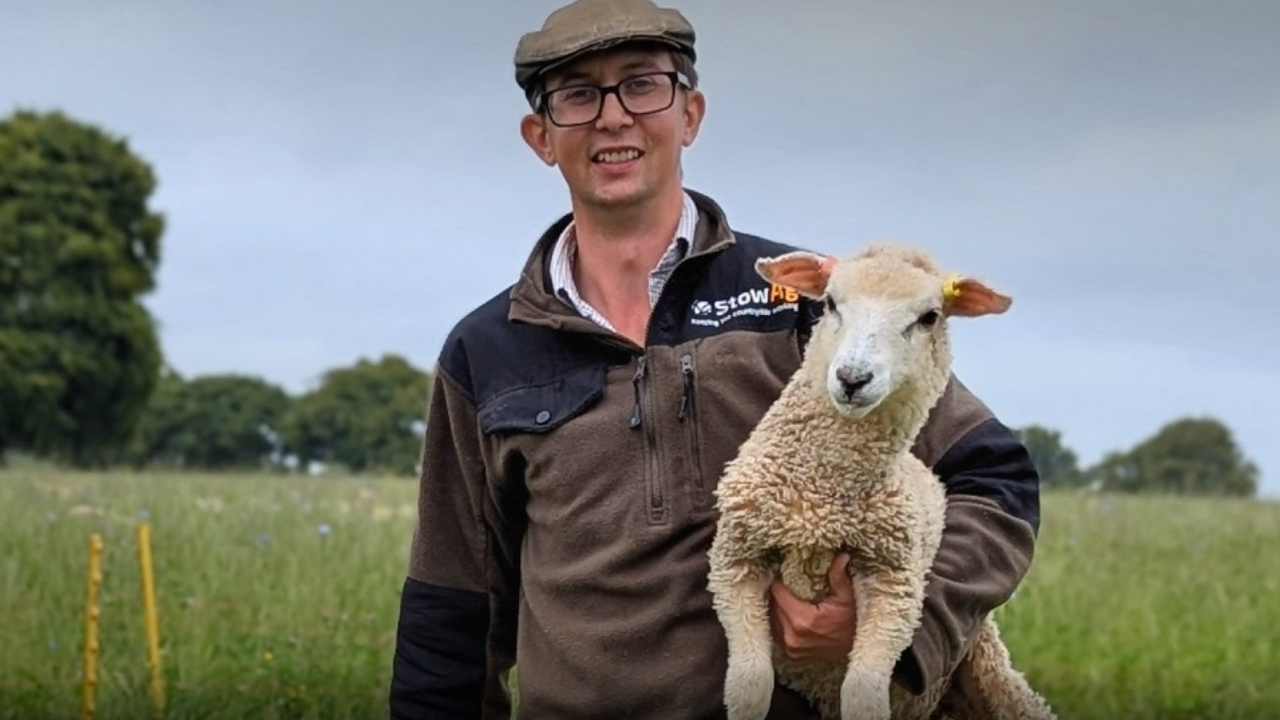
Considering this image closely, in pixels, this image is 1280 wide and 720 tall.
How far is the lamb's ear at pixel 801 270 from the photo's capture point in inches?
136

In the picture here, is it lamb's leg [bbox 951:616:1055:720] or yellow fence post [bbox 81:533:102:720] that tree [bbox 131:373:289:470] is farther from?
lamb's leg [bbox 951:616:1055:720]

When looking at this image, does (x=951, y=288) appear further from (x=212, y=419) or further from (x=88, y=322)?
(x=88, y=322)

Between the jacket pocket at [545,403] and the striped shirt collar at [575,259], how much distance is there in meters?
0.12

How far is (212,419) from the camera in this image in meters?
49.7

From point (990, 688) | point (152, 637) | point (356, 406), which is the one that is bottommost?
point (152, 637)

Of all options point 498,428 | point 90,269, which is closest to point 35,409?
point 90,269

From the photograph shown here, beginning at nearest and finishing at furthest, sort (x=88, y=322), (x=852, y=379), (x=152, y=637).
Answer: (x=852, y=379), (x=152, y=637), (x=88, y=322)

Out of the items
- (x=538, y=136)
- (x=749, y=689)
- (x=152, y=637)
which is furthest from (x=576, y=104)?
(x=152, y=637)

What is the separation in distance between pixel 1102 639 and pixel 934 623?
19.2ft

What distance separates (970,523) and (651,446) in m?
0.66

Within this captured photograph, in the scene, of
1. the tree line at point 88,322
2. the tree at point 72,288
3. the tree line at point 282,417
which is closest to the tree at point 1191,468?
the tree line at point 282,417

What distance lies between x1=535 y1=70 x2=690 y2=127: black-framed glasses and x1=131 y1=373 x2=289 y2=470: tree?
1388 inches

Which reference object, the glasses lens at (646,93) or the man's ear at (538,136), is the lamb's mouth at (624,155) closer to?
the glasses lens at (646,93)

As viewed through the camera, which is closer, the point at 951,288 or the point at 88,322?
the point at 951,288
